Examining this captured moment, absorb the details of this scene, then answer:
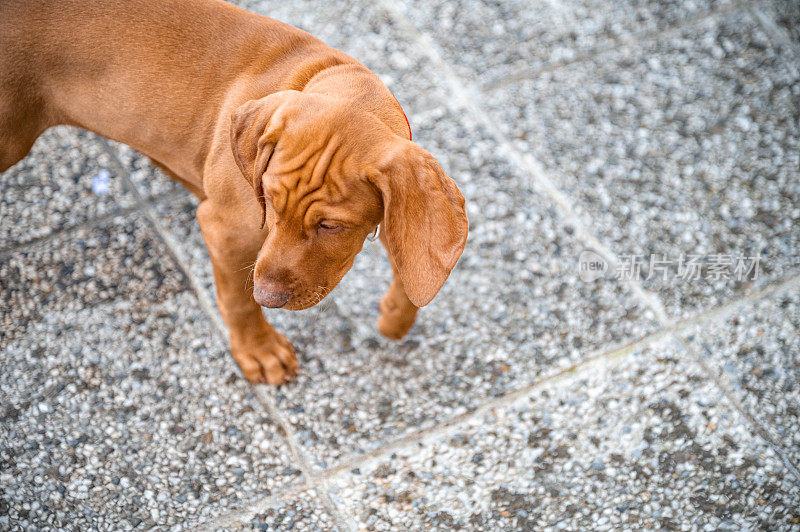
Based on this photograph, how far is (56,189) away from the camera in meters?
3.78

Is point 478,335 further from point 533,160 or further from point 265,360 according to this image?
point 533,160

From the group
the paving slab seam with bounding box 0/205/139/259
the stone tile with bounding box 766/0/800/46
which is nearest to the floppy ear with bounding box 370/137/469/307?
the paving slab seam with bounding box 0/205/139/259

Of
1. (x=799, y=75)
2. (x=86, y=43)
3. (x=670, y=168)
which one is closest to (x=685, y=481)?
(x=670, y=168)

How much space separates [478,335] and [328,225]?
1450 mm

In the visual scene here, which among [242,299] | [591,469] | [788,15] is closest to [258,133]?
[242,299]

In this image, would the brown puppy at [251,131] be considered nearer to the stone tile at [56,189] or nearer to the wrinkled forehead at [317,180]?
the wrinkled forehead at [317,180]

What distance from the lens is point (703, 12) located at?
4.70 meters

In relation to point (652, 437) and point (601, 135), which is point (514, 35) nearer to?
point (601, 135)

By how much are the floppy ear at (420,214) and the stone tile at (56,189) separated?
209cm

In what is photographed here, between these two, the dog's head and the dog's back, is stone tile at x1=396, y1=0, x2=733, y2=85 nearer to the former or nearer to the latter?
the dog's back

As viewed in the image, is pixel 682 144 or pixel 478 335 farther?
pixel 682 144

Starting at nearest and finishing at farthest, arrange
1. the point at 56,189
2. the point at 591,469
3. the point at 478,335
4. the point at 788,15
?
the point at 591,469, the point at 478,335, the point at 56,189, the point at 788,15

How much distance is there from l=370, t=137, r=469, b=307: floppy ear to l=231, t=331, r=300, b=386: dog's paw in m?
1.19

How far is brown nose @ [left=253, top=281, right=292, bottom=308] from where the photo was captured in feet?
7.94
